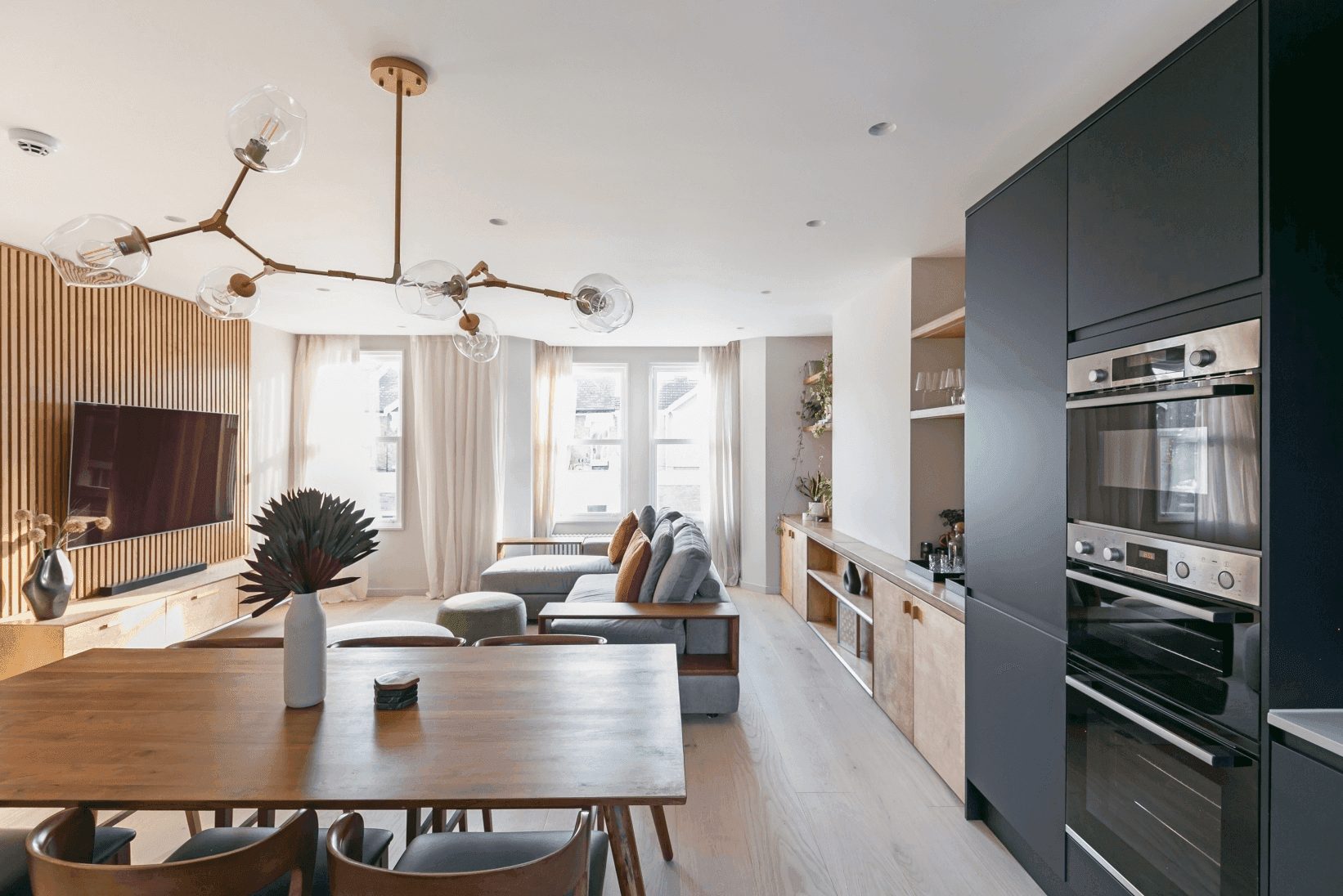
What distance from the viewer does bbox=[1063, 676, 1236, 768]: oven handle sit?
143cm

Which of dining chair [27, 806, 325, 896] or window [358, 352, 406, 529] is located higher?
window [358, 352, 406, 529]

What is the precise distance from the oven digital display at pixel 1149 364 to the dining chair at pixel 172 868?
6.86 feet

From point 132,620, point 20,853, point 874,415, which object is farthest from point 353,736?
point 874,415

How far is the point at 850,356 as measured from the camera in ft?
16.1

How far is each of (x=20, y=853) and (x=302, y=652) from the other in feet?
2.25

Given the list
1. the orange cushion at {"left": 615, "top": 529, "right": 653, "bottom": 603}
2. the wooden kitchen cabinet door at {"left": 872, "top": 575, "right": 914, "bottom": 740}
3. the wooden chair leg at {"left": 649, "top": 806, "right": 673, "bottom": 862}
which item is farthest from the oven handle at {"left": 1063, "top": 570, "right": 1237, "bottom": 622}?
the orange cushion at {"left": 615, "top": 529, "right": 653, "bottom": 603}

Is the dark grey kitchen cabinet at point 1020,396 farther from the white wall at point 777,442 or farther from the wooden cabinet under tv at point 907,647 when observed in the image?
the white wall at point 777,442

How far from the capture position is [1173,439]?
1.58 meters

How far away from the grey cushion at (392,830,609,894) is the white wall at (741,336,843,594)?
500 centimetres

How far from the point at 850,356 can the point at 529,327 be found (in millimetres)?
2835

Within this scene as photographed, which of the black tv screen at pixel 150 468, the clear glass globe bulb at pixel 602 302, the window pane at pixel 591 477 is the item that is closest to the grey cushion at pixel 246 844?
the clear glass globe bulb at pixel 602 302

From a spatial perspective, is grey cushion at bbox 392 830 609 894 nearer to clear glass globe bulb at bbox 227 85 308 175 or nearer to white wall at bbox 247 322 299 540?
clear glass globe bulb at bbox 227 85 308 175

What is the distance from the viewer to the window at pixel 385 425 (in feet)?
21.7

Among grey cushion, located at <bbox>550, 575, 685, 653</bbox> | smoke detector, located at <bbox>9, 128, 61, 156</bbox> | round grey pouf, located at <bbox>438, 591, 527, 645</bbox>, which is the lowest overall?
round grey pouf, located at <bbox>438, 591, 527, 645</bbox>
